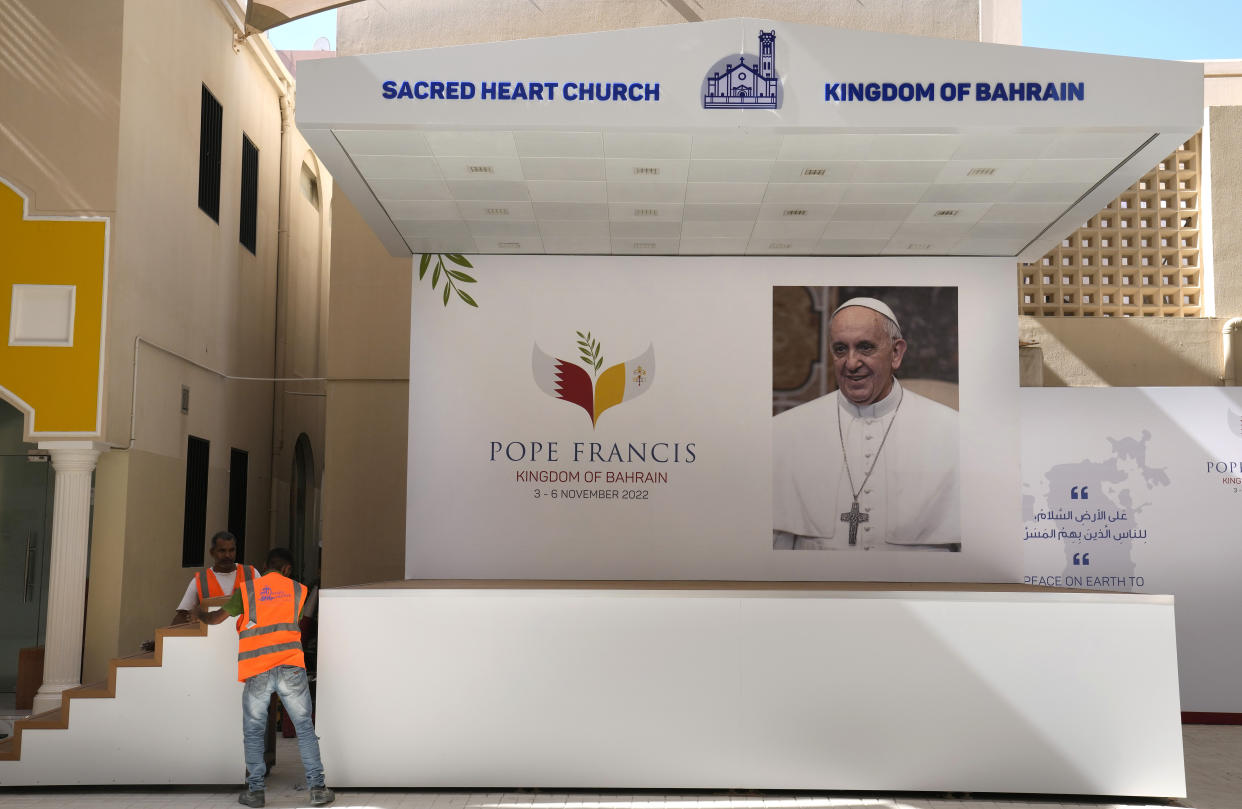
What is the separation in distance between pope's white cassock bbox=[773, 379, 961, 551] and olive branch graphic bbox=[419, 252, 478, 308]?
2928 millimetres

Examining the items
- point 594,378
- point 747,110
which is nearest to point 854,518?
point 594,378

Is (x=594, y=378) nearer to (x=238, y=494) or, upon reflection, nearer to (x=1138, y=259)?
(x=238, y=494)

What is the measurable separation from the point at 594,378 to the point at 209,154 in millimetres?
4984

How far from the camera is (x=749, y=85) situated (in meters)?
7.61

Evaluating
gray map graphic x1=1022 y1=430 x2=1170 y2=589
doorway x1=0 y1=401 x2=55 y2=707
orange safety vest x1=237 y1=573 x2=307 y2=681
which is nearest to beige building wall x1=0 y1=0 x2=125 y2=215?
doorway x1=0 y1=401 x2=55 y2=707

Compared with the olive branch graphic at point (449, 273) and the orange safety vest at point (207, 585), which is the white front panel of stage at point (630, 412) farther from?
the orange safety vest at point (207, 585)

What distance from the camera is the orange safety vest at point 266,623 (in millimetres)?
6914

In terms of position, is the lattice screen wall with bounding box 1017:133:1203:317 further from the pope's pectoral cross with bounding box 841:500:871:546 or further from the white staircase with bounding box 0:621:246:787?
the white staircase with bounding box 0:621:246:787

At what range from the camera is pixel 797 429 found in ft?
34.4

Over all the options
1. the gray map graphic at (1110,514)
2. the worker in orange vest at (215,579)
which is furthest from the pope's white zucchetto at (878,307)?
the worker in orange vest at (215,579)

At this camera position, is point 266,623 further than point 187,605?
No

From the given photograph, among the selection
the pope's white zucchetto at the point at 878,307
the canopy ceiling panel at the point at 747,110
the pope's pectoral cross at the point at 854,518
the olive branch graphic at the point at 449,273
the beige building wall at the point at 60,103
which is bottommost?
the pope's pectoral cross at the point at 854,518

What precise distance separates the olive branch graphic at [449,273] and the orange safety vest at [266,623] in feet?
13.5

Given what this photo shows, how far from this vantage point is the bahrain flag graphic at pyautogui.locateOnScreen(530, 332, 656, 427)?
10555mm
